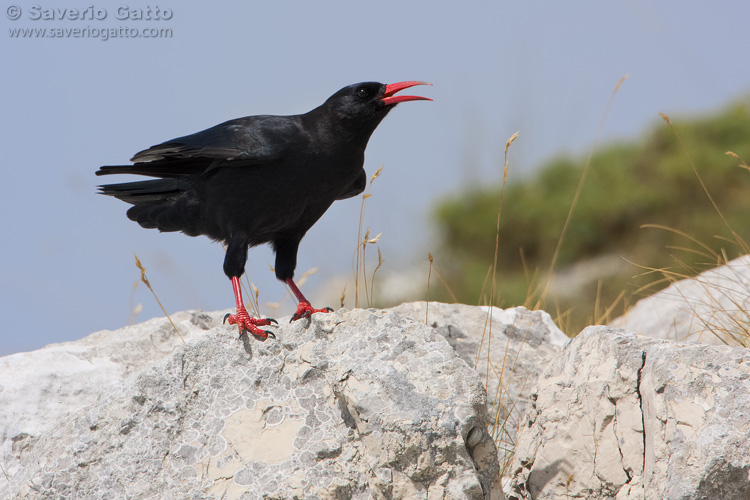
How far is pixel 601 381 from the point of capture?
130 inches

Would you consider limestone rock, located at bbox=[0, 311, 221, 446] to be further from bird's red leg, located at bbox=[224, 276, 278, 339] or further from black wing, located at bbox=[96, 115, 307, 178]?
black wing, located at bbox=[96, 115, 307, 178]

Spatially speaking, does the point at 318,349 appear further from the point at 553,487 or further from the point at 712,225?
the point at 712,225

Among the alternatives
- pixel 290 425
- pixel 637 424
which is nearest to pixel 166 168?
pixel 290 425

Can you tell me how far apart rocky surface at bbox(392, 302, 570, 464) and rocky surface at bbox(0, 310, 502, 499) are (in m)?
1.18

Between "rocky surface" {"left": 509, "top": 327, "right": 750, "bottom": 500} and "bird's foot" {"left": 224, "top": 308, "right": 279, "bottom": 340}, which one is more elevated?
"bird's foot" {"left": 224, "top": 308, "right": 279, "bottom": 340}

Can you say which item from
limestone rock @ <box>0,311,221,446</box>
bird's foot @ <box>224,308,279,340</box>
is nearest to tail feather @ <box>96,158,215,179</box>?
limestone rock @ <box>0,311,221,446</box>

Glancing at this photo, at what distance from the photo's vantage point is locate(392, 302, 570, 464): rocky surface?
4.59 metres

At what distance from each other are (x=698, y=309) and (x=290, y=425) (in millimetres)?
3274

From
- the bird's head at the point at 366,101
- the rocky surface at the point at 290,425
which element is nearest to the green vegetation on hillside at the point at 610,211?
the bird's head at the point at 366,101

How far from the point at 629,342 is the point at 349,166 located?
6.89 ft

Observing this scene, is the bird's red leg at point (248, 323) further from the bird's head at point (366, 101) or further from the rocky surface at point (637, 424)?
the bird's head at point (366, 101)

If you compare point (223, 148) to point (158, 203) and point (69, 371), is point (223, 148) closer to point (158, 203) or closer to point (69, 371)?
point (158, 203)

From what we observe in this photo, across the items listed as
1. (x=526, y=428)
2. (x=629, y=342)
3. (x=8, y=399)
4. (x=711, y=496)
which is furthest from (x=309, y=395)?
(x=8, y=399)

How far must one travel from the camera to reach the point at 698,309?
5.19 meters
